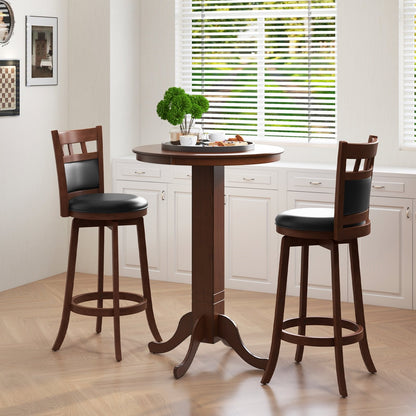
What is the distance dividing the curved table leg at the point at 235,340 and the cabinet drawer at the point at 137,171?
1994mm

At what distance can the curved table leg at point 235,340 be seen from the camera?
176 inches

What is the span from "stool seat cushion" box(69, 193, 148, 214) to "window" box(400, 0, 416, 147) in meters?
2.17

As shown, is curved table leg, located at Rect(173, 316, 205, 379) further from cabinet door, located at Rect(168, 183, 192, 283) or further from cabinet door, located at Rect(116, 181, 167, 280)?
cabinet door, located at Rect(116, 181, 167, 280)

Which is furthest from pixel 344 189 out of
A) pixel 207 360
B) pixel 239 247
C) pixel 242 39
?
pixel 242 39

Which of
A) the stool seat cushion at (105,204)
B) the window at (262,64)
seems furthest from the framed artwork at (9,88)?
the stool seat cushion at (105,204)

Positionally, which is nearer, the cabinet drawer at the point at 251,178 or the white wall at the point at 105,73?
the cabinet drawer at the point at 251,178

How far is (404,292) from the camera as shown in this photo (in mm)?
5641

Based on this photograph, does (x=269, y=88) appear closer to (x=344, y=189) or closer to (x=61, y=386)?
(x=344, y=189)

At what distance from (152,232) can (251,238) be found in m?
0.80

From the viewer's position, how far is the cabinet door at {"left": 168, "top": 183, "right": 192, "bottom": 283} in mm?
6266

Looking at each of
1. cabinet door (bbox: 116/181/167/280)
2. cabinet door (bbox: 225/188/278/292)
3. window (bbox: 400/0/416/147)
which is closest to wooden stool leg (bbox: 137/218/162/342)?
cabinet door (bbox: 225/188/278/292)

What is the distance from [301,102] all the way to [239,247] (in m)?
1.17

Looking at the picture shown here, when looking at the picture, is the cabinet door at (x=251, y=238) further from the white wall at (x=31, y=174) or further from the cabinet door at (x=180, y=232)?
the white wall at (x=31, y=174)

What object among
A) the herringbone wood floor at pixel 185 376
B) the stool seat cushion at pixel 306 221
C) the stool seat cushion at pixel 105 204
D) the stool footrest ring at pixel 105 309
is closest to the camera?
the herringbone wood floor at pixel 185 376
